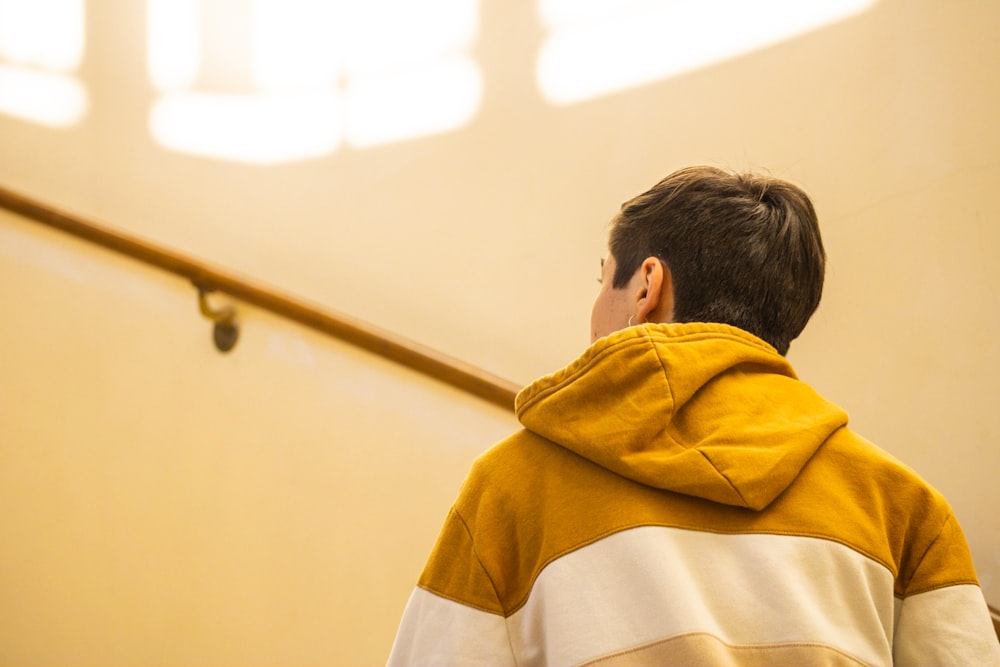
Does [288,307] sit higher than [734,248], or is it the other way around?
→ [734,248]

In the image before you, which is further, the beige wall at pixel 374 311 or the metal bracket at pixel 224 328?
the metal bracket at pixel 224 328

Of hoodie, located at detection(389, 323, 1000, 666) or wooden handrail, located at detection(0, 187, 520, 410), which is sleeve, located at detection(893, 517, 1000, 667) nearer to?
hoodie, located at detection(389, 323, 1000, 666)

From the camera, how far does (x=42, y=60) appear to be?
194 cm

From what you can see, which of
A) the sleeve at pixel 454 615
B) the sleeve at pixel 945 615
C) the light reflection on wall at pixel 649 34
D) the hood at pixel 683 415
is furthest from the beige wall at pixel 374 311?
the sleeve at pixel 454 615

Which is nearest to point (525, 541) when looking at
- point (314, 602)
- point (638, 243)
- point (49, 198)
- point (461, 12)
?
point (638, 243)

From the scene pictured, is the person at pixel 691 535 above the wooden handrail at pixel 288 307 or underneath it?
above

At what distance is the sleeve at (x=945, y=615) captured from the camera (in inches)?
30.5

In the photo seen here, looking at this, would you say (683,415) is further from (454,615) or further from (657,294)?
(454,615)

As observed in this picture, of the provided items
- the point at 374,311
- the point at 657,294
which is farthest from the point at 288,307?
the point at 657,294

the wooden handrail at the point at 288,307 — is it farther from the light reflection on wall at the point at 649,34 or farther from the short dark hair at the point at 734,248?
the short dark hair at the point at 734,248

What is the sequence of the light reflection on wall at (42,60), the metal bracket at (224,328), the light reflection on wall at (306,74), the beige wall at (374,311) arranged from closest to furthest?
the beige wall at (374,311) → the light reflection on wall at (306,74) → the metal bracket at (224,328) → the light reflection on wall at (42,60)

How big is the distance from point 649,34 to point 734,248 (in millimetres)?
786

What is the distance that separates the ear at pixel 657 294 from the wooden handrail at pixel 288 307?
678 millimetres

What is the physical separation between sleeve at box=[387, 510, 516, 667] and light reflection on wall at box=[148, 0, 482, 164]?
1.03 metres
